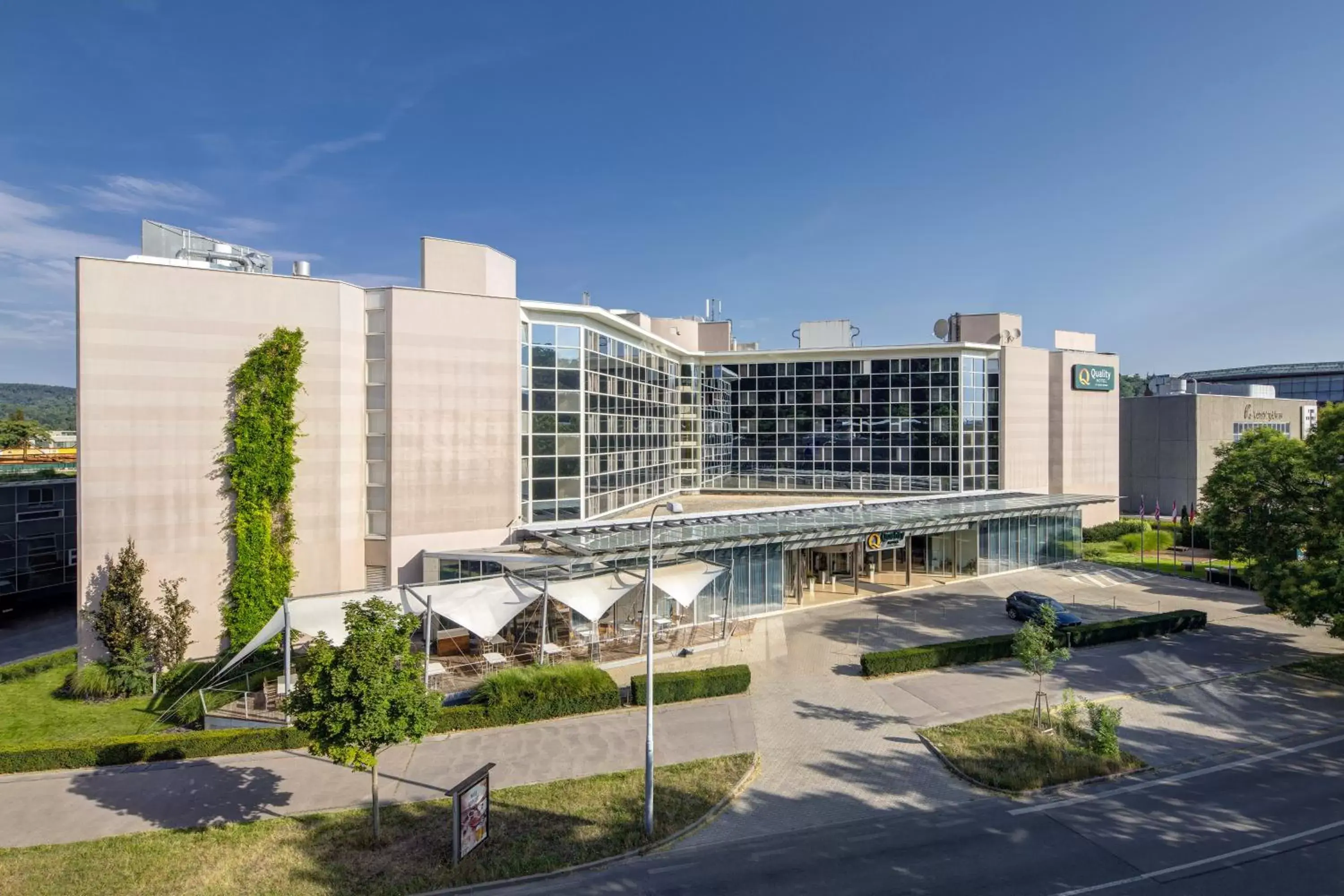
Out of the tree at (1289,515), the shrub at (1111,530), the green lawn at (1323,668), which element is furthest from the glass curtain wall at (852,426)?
the green lawn at (1323,668)

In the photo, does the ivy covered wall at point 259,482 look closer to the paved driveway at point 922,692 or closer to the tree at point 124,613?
the tree at point 124,613

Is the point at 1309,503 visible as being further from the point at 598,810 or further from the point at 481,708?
the point at 481,708

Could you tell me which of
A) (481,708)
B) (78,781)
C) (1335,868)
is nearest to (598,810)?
(481,708)

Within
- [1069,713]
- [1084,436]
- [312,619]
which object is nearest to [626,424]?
[312,619]

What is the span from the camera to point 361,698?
47.7 ft

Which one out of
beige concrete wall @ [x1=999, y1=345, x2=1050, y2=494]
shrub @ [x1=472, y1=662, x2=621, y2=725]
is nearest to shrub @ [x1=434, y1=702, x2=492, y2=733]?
shrub @ [x1=472, y1=662, x2=621, y2=725]

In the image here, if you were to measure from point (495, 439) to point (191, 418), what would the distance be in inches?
449

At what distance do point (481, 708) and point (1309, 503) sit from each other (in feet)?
106

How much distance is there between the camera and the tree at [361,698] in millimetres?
14469

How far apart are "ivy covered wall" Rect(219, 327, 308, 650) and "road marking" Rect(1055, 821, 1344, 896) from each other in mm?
26977

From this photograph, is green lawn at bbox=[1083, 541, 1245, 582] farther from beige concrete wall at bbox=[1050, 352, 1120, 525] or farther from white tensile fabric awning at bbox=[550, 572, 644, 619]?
white tensile fabric awning at bbox=[550, 572, 644, 619]

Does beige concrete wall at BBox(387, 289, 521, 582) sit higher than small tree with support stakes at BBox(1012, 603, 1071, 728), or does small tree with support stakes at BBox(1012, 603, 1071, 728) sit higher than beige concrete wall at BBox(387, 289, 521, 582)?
beige concrete wall at BBox(387, 289, 521, 582)

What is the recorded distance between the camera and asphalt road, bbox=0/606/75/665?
99.0 feet

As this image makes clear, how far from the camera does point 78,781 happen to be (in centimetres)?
1828
